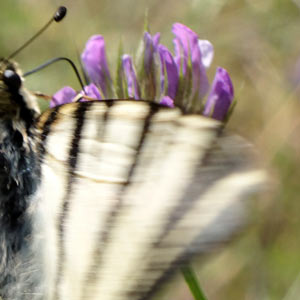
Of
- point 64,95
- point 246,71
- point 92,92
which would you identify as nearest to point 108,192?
point 92,92

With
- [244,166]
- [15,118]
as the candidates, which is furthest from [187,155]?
[15,118]

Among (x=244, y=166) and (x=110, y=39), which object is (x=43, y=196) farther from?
(x=110, y=39)

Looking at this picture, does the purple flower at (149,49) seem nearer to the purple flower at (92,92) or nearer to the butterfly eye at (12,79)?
the purple flower at (92,92)

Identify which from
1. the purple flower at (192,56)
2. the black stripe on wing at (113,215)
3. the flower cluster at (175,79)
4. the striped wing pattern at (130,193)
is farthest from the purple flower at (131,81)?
the black stripe on wing at (113,215)

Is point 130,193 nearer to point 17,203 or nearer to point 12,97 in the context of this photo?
point 17,203

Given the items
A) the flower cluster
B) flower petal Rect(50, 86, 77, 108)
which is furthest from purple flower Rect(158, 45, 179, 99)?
flower petal Rect(50, 86, 77, 108)

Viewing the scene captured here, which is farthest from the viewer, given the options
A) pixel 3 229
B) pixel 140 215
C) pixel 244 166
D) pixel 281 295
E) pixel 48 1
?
pixel 48 1
